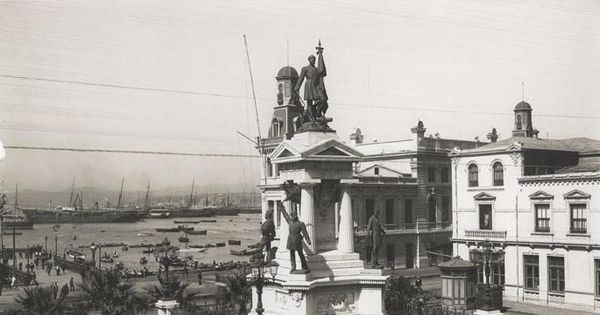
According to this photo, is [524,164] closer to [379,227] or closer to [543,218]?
[543,218]

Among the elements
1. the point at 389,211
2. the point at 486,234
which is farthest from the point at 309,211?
the point at 389,211

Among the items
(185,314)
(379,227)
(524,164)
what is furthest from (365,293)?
(524,164)

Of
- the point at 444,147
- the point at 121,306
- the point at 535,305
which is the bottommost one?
the point at 535,305

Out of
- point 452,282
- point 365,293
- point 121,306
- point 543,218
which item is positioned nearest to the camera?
point 365,293

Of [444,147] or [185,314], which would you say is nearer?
[185,314]

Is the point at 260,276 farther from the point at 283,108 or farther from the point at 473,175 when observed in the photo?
the point at 283,108

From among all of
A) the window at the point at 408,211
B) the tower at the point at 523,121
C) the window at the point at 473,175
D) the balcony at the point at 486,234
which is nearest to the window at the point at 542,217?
the balcony at the point at 486,234

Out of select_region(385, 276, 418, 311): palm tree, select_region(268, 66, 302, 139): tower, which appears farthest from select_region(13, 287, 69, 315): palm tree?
select_region(268, 66, 302, 139): tower
